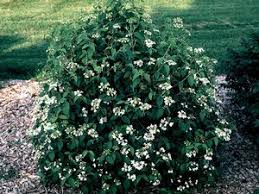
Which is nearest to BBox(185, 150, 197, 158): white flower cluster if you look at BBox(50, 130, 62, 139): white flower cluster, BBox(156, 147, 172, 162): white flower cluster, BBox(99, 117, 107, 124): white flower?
BBox(156, 147, 172, 162): white flower cluster

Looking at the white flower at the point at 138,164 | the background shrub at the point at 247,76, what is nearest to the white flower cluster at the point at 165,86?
the white flower at the point at 138,164

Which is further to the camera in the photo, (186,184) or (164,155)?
(186,184)

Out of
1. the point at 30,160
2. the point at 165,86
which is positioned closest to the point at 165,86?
the point at 165,86

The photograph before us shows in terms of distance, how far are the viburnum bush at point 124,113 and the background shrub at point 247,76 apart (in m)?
0.65

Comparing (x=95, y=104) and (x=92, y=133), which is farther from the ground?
(x=95, y=104)

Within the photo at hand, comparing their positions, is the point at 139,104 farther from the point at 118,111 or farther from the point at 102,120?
the point at 102,120

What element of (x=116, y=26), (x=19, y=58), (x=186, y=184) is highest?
(x=116, y=26)

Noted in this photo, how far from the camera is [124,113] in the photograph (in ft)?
14.3

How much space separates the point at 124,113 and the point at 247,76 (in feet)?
4.97

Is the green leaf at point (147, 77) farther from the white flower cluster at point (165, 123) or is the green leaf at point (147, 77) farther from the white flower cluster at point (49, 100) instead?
the white flower cluster at point (49, 100)

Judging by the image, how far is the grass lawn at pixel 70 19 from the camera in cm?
945

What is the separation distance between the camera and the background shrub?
5246 mm

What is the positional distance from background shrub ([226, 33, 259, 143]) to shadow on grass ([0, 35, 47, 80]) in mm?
2950

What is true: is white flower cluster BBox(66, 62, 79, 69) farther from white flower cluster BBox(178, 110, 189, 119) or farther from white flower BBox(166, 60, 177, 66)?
white flower cluster BBox(178, 110, 189, 119)
